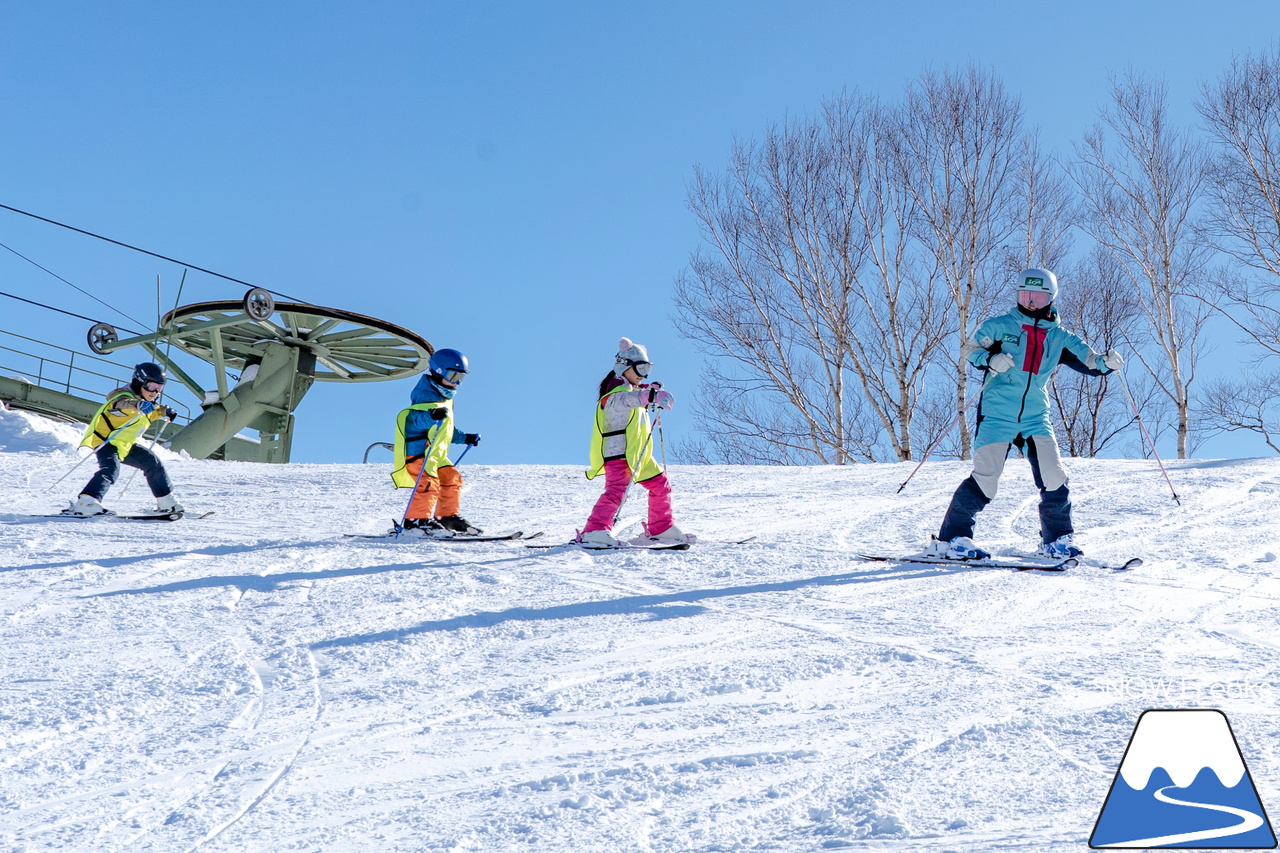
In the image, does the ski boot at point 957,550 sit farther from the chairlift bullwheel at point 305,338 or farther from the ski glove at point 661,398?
the chairlift bullwheel at point 305,338

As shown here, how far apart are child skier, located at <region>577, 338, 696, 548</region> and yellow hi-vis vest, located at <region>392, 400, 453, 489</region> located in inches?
49.1

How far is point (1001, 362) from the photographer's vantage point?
19.2 ft

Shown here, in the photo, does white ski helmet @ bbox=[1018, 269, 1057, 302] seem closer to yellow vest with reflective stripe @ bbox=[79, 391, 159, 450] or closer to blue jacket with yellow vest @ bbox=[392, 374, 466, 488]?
blue jacket with yellow vest @ bbox=[392, 374, 466, 488]

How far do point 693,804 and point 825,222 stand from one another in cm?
1970

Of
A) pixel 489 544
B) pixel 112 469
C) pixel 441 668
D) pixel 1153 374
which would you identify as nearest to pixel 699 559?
pixel 489 544

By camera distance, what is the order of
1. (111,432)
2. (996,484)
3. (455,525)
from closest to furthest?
(996,484)
(455,525)
(111,432)

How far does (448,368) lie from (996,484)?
13.1ft

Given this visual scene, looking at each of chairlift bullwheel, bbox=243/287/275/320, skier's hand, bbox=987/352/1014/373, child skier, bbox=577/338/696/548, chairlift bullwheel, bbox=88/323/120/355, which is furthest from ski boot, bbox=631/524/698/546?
chairlift bullwheel, bbox=88/323/120/355

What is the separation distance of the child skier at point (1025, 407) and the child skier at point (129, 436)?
6303mm

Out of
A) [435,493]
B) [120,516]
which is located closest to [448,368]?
[435,493]

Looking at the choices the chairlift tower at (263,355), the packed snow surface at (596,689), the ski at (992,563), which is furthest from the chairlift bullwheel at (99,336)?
the ski at (992,563)

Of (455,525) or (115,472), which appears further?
(115,472)

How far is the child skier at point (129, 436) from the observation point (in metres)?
8.05

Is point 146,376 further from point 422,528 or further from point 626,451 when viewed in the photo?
point 626,451
